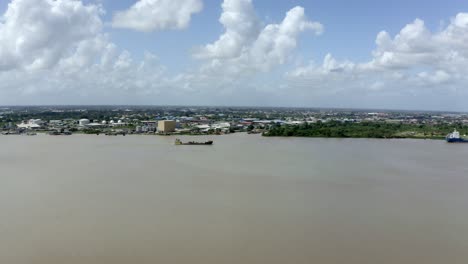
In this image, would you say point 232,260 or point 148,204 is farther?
point 148,204

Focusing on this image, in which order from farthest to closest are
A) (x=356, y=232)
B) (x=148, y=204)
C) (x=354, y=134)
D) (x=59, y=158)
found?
(x=354, y=134) → (x=59, y=158) → (x=148, y=204) → (x=356, y=232)

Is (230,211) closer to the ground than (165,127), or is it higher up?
closer to the ground

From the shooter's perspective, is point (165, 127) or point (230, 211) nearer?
point (230, 211)

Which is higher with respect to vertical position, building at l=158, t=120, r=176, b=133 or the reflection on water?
building at l=158, t=120, r=176, b=133

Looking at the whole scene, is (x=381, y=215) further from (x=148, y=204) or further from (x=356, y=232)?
(x=148, y=204)

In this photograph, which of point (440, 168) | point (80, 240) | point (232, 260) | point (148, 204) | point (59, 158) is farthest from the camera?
point (59, 158)

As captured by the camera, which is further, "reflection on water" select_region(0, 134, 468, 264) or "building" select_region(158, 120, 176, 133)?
"building" select_region(158, 120, 176, 133)

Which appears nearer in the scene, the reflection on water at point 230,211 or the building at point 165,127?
the reflection on water at point 230,211

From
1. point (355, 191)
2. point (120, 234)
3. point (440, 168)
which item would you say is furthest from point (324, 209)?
point (440, 168)
